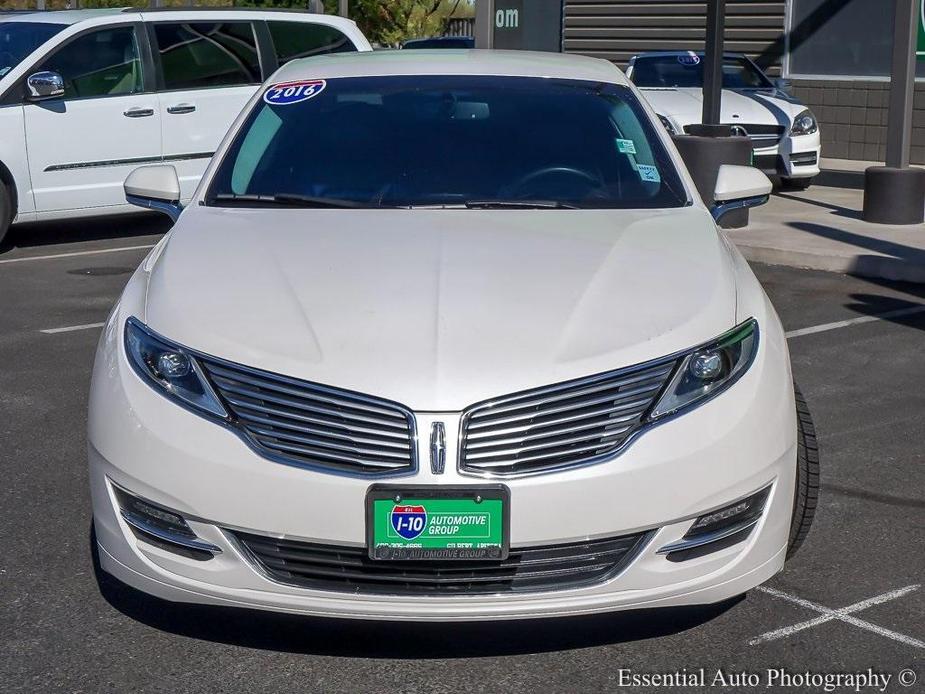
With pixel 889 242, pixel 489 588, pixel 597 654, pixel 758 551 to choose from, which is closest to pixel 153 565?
pixel 489 588

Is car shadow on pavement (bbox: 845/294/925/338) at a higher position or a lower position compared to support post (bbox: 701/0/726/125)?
lower

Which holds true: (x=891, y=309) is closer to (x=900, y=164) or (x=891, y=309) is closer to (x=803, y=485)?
(x=900, y=164)

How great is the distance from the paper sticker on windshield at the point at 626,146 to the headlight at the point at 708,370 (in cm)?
139

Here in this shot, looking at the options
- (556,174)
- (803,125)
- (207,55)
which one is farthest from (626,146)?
(803,125)

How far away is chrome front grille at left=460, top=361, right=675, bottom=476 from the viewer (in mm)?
3143

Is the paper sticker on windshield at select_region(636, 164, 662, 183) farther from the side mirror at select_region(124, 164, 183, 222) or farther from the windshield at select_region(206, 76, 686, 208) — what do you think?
the side mirror at select_region(124, 164, 183, 222)

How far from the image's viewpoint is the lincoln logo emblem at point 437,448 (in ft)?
10.3

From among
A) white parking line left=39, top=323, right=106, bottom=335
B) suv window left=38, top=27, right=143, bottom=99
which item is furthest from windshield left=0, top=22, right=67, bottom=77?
white parking line left=39, top=323, right=106, bottom=335

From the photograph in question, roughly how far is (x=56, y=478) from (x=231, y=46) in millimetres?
7610

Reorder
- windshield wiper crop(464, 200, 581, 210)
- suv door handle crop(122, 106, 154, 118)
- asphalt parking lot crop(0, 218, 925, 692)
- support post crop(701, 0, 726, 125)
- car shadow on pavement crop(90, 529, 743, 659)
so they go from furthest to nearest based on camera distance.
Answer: support post crop(701, 0, 726, 125) → suv door handle crop(122, 106, 154, 118) → windshield wiper crop(464, 200, 581, 210) → car shadow on pavement crop(90, 529, 743, 659) → asphalt parking lot crop(0, 218, 925, 692)

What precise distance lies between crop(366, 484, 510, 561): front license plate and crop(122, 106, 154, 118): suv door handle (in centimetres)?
857

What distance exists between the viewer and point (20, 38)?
36.5 ft

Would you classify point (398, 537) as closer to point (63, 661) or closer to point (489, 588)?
point (489, 588)

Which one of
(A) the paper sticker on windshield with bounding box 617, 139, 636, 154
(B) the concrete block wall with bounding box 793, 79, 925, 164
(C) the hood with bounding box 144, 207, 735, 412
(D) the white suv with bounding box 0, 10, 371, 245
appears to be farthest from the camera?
(B) the concrete block wall with bounding box 793, 79, 925, 164
